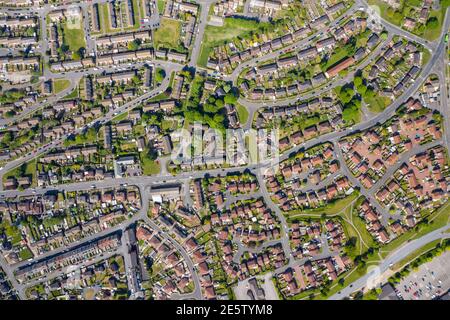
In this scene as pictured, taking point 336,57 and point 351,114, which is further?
point 336,57

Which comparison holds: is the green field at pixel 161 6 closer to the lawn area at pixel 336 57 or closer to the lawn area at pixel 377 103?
the lawn area at pixel 336 57

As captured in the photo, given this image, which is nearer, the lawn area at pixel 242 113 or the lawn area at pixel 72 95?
the lawn area at pixel 242 113

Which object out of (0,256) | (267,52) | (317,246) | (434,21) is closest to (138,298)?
(0,256)

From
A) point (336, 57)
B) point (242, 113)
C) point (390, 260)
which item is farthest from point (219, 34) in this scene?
point (390, 260)

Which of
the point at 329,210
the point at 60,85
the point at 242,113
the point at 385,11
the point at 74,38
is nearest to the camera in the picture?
the point at 329,210

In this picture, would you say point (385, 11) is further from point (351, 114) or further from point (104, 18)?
point (104, 18)

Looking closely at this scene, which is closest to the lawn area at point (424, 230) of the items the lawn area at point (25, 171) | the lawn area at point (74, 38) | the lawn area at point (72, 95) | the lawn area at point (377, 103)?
the lawn area at point (377, 103)

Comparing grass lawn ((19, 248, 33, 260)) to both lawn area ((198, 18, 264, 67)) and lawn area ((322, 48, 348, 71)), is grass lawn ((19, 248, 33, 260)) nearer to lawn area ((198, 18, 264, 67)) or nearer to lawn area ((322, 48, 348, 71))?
lawn area ((198, 18, 264, 67))

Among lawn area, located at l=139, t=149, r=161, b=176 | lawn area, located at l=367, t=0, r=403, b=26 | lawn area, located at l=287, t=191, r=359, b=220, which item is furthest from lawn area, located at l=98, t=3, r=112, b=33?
lawn area, located at l=287, t=191, r=359, b=220
